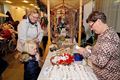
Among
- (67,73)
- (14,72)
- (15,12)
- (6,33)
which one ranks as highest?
(15,12)

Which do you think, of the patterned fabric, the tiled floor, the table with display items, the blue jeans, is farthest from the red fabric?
the patterned fabric

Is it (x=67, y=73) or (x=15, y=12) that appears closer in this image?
(x=67, y=73)

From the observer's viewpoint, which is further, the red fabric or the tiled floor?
the red fabric

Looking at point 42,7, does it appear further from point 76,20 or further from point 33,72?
point 33,72

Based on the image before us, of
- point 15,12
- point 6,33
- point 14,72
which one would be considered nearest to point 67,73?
point 14,72

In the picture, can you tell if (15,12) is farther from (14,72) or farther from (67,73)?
(67,73)

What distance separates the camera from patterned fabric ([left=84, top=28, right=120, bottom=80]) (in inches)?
67.1

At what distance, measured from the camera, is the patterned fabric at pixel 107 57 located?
1.71m

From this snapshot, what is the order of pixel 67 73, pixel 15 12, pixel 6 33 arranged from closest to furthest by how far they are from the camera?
pixel 67 73 → pixel 6 33 → pixel 15 12

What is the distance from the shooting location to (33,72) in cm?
255

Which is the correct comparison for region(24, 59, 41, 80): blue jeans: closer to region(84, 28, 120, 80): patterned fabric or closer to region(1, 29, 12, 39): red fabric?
region(84, 28, 120, 80): patterned fabric

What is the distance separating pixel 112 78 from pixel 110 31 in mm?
401

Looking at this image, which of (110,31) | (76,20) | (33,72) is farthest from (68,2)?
(110,31)

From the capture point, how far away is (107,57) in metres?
1.71
